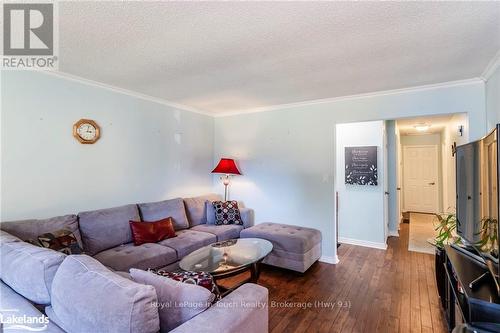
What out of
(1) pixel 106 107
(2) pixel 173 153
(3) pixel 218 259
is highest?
(1) pixel 106 107

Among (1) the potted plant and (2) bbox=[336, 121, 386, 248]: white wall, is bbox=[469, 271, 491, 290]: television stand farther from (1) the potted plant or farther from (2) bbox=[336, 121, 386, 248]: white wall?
(2) bbox=[336, 121, 386, 248]: white wall

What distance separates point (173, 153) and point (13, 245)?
2.60 metres

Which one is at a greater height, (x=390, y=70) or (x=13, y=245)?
(x=390, y=70)

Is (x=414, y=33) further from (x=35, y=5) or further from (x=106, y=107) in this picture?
(x=106, y=107)

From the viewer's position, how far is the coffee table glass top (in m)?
2.36

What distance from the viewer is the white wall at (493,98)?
2426 millimetres

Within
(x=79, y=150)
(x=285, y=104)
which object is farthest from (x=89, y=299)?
(x=285, y=104)

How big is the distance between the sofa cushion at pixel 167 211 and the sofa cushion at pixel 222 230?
0.75ft

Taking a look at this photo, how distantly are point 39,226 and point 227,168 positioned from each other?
2616mm

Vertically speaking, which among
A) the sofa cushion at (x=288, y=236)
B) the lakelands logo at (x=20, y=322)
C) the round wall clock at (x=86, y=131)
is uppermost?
the round wall clock at (x=86, y=131)

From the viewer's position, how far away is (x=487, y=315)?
1.33m

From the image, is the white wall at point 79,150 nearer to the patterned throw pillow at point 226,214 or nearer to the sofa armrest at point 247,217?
the patterned throw pillow at point 226,214

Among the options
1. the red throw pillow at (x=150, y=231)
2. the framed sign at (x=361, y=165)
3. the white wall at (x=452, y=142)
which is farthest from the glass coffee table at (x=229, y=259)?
the white wall at (x=452, y=142)

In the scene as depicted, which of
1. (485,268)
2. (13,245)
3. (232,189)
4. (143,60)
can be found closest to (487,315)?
(485,268)
